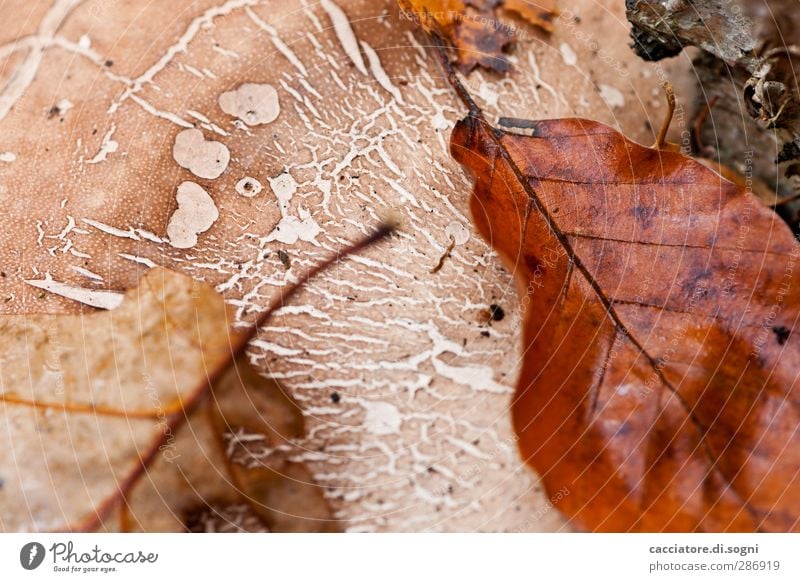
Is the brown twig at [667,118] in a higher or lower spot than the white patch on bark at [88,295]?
higher

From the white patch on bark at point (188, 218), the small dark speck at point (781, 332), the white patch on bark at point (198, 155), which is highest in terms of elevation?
the white patch on bark at point (198, 155)

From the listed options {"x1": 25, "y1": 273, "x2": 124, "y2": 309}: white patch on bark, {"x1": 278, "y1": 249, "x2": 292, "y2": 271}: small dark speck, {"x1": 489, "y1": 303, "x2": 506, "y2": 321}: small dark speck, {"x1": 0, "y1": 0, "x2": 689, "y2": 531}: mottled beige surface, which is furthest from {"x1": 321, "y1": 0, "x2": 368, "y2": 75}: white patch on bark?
{"x1": 25, "y1": 273, "x2": 124, "y2": 309}: white patch on bark

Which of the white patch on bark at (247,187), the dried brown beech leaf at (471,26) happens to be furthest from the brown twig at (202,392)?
the dried brown beech leaf at (471,26)

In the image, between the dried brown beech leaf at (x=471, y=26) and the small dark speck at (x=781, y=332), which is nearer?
the small dark speck at (x=781, y=332)

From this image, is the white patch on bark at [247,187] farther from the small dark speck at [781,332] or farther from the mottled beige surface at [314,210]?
the small dark speck at [781,332]

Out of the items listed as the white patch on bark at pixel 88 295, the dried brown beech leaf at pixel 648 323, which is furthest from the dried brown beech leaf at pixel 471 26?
the white patch on bark at pixel 88 295

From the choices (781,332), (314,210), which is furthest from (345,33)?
(781,332)

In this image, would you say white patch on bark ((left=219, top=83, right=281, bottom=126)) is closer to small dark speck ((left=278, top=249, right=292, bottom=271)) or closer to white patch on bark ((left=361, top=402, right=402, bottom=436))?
small dark speck ((left=278, top=249, right=292, bottom=271))

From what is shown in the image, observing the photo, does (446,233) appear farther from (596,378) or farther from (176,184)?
(176,184)

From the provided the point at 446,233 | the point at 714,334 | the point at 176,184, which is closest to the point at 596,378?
the point at 714,334
